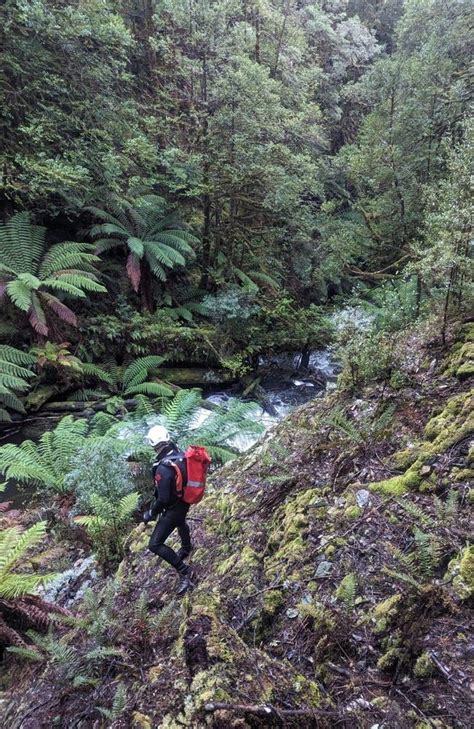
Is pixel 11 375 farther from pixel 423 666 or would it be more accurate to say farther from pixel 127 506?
pixel 423 666

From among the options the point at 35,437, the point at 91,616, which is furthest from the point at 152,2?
the point at 91,616

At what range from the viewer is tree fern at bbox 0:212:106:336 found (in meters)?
6.39

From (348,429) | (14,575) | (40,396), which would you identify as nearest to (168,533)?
(14,575)

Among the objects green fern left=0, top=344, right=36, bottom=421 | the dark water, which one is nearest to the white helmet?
the dark water

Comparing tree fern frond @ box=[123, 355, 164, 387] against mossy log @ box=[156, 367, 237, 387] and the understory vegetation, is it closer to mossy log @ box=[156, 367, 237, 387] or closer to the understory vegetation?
the understory vegetation

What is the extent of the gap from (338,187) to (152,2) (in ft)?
21.9

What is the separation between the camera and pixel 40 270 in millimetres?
7141

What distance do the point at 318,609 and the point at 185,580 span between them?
3.70ft

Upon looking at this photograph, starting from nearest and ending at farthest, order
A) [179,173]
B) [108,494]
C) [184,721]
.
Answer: [184,721], [108,494], [179,173]

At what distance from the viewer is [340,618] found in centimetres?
183

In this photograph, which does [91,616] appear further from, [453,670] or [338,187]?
[338,187]

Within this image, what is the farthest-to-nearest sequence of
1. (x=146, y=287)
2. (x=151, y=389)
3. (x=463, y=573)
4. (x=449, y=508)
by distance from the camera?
(x=146, y=287) → (x=151, y=389) → (x=449, y=508) → (x=463, y=573)

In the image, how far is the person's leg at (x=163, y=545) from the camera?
2.77 m

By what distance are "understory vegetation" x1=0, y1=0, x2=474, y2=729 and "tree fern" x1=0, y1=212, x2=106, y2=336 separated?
0.14 ft
